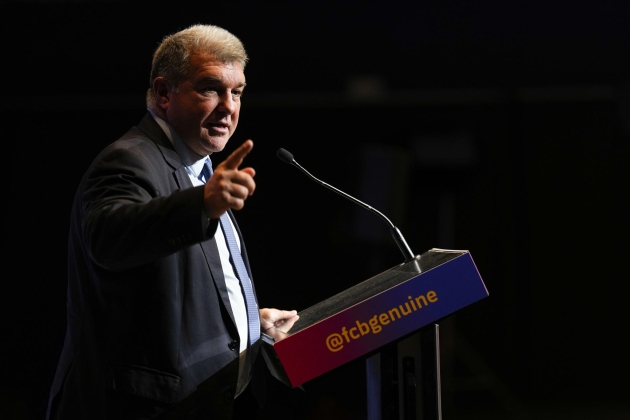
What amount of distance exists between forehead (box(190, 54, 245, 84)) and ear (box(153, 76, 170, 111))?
91mm

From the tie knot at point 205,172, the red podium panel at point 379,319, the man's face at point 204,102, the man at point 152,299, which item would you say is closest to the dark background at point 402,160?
the tie knot at point 205,172

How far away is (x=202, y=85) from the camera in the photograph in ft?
4.96

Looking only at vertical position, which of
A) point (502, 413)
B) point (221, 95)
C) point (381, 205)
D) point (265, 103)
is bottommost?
point (502, 413)

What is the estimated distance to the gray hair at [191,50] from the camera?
1521 millimetres

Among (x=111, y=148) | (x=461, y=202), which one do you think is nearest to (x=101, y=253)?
(x=111, y=148)

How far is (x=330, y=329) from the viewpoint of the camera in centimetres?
119

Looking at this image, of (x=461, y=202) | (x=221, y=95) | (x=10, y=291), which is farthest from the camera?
(x=461, y=202)

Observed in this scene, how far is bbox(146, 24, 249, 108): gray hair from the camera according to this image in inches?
59.9

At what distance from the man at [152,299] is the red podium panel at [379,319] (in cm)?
16

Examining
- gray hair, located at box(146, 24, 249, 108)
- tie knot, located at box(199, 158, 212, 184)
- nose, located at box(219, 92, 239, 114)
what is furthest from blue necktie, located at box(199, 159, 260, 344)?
gray hair, located at box(146, 24, 249, 108)

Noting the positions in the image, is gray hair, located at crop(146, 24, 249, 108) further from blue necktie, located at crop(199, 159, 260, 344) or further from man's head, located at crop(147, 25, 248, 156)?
blue necktie, located at crop(199, 159, 260, 344)

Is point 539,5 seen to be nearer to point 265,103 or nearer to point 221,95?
point 265,103

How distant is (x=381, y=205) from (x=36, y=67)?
5.47 ft

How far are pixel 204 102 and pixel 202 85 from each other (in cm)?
4
